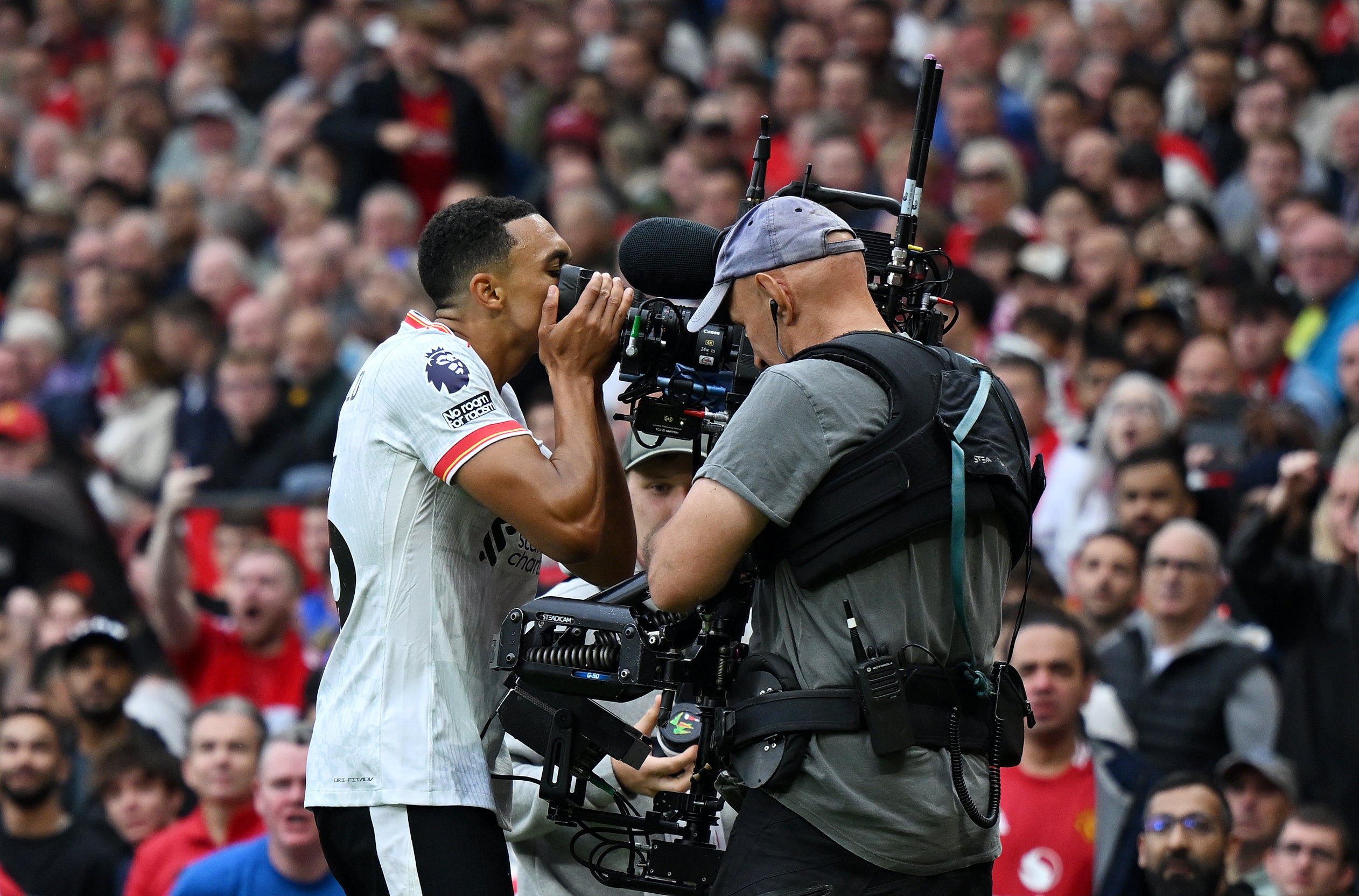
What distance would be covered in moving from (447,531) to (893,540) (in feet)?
3.33

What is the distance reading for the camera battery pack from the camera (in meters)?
3.79

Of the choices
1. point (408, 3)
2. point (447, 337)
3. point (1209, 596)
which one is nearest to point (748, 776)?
point (447, 337)

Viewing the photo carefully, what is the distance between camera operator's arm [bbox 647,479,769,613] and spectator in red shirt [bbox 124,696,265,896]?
12.4 feet

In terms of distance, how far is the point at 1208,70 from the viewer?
11430 millimetres

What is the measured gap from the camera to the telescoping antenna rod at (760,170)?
4.48 meters

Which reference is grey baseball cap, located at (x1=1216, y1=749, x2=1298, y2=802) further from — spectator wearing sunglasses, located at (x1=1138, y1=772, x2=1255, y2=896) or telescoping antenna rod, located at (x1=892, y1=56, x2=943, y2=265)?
telescoping antenna rod, located at (x1=892, y1=56, x2=943, y2=265)

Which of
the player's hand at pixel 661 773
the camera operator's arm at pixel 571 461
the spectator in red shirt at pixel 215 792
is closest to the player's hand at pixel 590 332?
the camera operator's arm at pixel 571 461

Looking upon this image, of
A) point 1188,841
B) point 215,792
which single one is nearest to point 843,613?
point 1188,841

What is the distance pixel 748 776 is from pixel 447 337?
46.3 inches

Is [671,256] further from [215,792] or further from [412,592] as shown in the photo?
[215,792]

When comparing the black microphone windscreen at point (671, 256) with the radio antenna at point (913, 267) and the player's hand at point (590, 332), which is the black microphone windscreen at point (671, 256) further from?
the radio antenna at point (913, 267)

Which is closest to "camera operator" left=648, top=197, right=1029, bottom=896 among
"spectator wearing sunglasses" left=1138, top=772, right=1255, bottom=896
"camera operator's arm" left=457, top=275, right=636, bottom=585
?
"camera operator's arm" left=457, top=275, right=636, bottom=585

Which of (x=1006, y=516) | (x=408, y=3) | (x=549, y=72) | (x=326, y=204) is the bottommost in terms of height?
(x=1006, y=516)

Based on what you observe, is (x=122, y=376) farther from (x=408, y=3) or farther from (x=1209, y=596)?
(x=1209, y=596)
